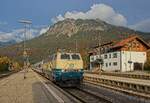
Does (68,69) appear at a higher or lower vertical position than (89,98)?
higher

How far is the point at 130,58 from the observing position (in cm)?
8494

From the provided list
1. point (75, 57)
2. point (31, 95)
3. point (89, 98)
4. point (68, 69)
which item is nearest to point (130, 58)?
point (75, 57)

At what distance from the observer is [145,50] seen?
86812 mm

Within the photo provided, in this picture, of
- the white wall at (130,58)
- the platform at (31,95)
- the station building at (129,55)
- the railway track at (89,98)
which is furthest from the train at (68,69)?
the white wall at (130,58)

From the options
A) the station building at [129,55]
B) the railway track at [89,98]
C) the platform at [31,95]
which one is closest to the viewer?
the railway track at [89,98]

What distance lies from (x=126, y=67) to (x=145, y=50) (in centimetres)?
822

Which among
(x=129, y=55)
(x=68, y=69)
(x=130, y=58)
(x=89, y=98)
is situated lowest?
(x=89, y=98)

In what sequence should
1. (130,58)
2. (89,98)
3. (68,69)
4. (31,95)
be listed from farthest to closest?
1. (130,58)
2. (68,69)
3. (31,95)
4. (89,98)

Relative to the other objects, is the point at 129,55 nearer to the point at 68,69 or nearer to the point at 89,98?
the point at 68,69

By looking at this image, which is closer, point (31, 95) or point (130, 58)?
point (31, 95)

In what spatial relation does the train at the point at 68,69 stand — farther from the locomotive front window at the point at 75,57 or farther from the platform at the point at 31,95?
the platform at the point at 31,95

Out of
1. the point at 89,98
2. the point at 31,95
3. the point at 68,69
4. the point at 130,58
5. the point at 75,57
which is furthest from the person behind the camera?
the point at 130,58

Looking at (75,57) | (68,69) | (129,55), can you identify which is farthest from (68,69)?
(129,55)

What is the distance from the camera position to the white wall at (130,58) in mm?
83188
